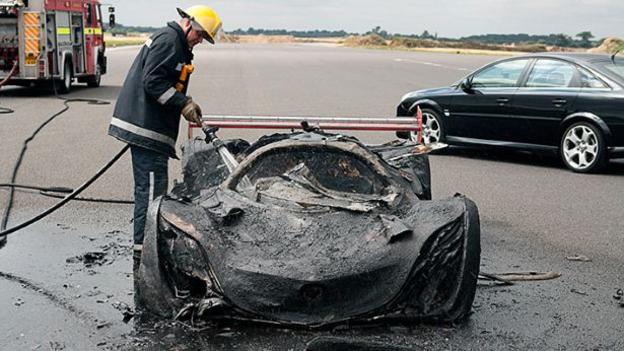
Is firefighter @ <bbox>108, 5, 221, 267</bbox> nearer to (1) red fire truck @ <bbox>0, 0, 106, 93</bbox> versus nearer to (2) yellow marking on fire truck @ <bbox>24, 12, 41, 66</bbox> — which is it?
(1) red fire truck @ <bbox>0, 0, 106, 93</bbox>

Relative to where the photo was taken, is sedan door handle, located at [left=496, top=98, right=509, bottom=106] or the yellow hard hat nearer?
the yellow hard hat

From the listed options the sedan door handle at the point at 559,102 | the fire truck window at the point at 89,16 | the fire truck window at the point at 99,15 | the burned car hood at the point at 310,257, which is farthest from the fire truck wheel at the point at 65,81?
the burned car hood at the point at 310,257

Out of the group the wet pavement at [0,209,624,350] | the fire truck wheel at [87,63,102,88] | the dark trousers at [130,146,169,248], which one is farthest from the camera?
the fire truck wheel at [87,63,102,88]

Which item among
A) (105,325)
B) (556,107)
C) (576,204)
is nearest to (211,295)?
(105,325)

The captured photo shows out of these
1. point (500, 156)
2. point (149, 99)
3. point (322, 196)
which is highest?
point (149, 99)

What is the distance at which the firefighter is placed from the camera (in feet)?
23.0

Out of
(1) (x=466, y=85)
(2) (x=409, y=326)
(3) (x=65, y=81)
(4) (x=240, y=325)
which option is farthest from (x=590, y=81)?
(3) (x=65, y=81)

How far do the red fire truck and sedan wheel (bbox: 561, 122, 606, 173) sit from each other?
41.6ft

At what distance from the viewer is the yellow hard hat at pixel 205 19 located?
7109 millimetres

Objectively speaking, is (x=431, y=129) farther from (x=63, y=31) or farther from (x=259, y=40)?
(x=259, y=40)

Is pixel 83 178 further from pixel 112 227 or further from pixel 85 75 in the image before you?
pixel 85 75

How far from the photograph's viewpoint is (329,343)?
4.96 metres

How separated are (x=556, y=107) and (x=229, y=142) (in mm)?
5953

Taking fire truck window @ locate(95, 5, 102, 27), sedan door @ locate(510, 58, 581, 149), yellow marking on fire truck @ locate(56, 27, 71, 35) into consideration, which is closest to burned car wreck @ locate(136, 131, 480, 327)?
sedan door @ locate(510, 58, 581, 149)
